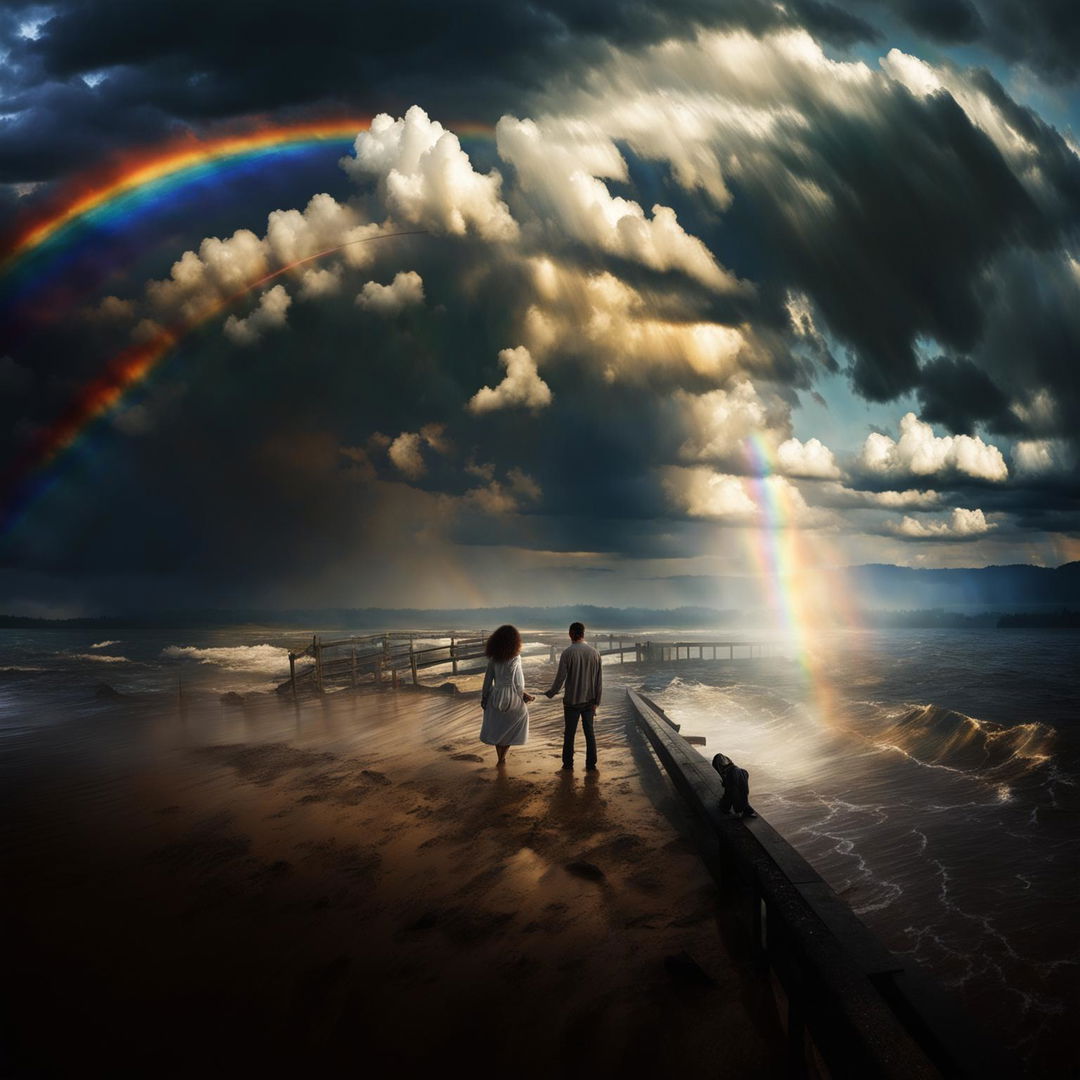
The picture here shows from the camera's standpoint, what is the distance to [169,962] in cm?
434

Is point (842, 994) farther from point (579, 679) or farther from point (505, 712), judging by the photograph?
point (505, 712)

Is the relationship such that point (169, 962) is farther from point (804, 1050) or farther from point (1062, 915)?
point (1062, 915)

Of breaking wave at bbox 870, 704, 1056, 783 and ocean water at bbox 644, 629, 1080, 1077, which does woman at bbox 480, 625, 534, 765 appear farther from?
breaking wave at bbox 870, 704, 1056, 783

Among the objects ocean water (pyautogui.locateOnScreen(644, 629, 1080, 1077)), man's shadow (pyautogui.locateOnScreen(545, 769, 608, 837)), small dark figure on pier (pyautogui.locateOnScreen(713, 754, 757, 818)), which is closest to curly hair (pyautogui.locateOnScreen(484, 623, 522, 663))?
man's shadow (pyautogui.locateOnScreen(545, 769, 608, 837))

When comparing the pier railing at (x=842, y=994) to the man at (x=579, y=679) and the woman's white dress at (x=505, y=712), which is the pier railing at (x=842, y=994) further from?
the woman's white dress at (x=505, y=712)

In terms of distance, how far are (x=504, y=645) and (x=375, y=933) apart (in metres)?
4.97

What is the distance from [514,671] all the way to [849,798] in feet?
23.5

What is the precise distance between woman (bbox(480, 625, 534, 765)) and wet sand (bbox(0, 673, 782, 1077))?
0.57m

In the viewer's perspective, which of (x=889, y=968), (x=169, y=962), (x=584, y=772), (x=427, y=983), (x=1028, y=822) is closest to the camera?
(x=889, y=968)

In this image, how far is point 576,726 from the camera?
9.66 meters

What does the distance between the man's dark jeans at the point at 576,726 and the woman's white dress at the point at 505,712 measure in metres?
0.65

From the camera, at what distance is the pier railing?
2537 mm

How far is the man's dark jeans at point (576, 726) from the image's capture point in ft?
30.7

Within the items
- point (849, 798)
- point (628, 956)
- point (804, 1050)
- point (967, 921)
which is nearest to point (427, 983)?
point (628, 956)
